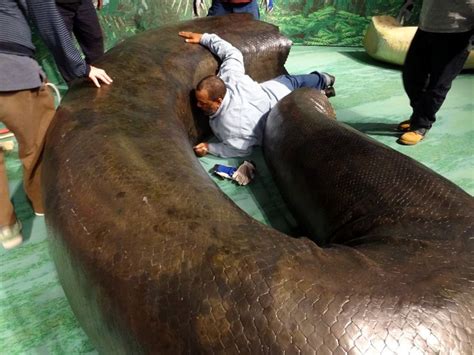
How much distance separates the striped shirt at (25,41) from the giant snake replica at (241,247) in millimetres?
214

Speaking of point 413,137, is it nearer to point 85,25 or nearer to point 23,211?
point 23,211

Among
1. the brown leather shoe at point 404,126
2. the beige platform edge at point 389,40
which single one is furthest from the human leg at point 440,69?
the beige platform edge at point 389,40

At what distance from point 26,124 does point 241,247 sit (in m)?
1.39

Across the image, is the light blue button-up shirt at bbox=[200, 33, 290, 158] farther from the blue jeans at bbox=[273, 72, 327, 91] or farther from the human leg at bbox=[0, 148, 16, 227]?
the human leg at bbox=[0, 148, 16, 227]

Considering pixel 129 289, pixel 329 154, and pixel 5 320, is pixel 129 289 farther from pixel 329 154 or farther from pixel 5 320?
pixel 329 154

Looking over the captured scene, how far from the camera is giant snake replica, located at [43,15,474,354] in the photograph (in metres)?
1.12

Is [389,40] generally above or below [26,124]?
below

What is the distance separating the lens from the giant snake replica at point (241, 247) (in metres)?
1.12

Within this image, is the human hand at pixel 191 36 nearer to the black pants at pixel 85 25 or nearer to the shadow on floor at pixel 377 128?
the black pants at pixel 85 25

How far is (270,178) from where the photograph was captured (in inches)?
110

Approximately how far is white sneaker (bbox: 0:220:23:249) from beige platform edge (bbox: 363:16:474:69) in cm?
377

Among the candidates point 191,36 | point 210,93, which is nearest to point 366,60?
point 191,36

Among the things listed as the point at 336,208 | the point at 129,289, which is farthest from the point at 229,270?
the point at 336,208

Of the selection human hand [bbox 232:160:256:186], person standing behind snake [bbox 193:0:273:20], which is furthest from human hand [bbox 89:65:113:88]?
person standing behind snake [bbox 193:0:273:20]
